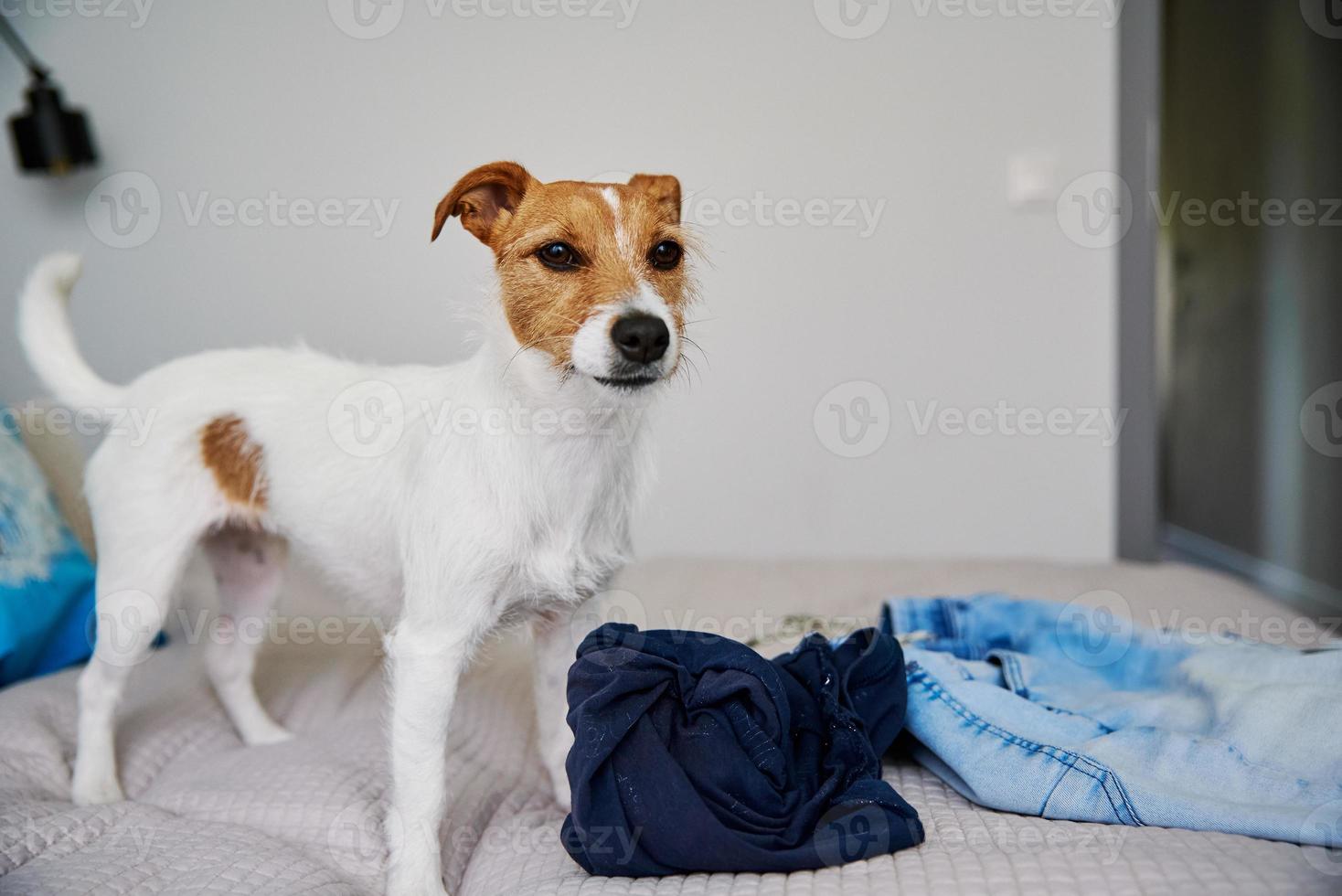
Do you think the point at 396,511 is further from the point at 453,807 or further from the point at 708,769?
the point at 708,769

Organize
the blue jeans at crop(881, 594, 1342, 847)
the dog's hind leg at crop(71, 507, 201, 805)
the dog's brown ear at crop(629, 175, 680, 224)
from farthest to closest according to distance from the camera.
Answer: the dog's hind leg at crop(71, 507, 201, 805), the dog's brown ear at crop(629, 175, 680, 224), the blue jeans at crop(881, 594, 1342, 847)

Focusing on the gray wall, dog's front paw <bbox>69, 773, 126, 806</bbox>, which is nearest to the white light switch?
the gray wall

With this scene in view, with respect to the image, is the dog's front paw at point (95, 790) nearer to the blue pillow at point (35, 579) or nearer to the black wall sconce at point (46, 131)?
the blue pillow at point (35, 579)

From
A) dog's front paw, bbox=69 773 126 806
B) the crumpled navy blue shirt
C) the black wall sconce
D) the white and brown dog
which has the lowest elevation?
dog's front paw, bbox=69 773 126 806

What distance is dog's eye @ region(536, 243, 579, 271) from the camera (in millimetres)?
1233

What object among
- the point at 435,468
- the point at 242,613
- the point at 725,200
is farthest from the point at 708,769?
the point at 725,200

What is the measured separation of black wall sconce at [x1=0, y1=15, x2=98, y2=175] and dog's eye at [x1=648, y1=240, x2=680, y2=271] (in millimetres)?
1990

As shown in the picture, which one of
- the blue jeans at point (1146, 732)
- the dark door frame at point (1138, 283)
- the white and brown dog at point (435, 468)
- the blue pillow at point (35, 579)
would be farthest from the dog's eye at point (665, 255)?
the dark door frame at point (1138, 283)

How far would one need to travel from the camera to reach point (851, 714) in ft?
3.86

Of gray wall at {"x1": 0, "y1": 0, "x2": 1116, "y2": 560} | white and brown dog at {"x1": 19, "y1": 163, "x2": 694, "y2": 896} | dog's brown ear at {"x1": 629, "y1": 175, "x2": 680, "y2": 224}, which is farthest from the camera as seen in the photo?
gray wall at {"x1": 0, "y1": 0, "x2": 1116, "y2": 560}

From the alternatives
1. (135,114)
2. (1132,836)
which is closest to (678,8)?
(135,114)

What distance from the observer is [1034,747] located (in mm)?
1172

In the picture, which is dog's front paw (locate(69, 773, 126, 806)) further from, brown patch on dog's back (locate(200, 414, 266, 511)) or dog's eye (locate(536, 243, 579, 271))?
dog's eye (locate(536, 243, 579, 271))

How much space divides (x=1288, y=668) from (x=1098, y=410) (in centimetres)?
172
